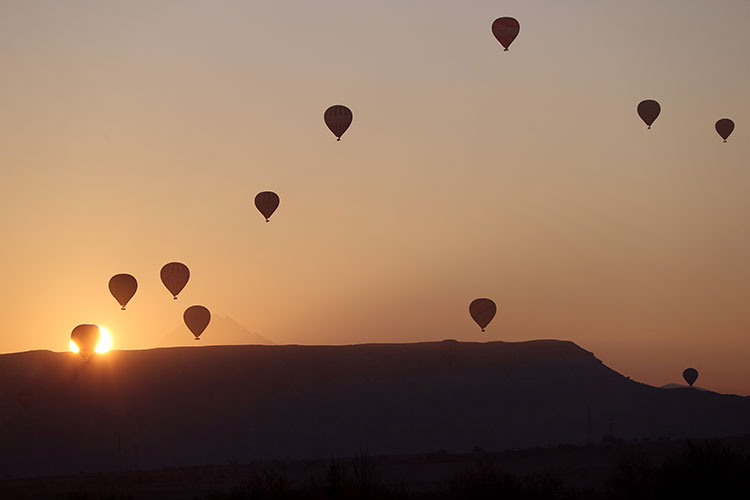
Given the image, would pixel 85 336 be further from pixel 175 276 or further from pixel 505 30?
pixel 505 30

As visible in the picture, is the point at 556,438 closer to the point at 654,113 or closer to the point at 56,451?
the point at 56,451

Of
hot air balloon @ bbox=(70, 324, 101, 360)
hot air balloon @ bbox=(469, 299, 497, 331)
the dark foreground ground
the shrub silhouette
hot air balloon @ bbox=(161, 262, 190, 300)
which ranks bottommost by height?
the shrub silhouette

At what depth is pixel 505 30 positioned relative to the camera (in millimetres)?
78312

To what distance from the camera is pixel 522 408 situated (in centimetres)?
14938

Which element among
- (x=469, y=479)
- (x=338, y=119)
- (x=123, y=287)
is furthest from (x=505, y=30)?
(x=469, y=479)

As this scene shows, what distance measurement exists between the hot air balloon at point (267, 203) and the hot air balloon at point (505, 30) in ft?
61.5

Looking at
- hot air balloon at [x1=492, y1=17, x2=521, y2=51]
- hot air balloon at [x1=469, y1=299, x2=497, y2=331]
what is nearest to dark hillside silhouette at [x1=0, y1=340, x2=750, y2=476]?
hot air balloon at [x1=469, y1=299, x2=497, y2=331]

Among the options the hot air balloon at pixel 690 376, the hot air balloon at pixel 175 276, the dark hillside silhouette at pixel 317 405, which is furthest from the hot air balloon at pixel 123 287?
the hot air balloon at pixel 690 376

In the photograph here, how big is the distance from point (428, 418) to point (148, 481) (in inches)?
2446

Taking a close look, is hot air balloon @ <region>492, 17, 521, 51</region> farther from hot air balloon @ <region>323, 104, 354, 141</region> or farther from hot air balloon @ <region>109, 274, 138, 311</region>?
hot air balloon @ <region>109, 274, 138, 311</region>

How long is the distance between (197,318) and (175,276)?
37.8 ft

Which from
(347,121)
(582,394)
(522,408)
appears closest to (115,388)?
(522,408)

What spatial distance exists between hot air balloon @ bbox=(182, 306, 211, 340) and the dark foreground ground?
12.4 m

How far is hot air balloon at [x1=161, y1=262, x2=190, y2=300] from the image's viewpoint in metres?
92.6
